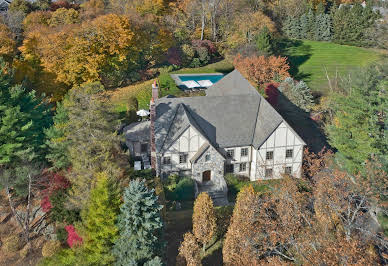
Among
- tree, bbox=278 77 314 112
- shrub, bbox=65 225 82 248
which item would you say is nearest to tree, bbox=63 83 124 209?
shrub, bbox=65 225 82 248

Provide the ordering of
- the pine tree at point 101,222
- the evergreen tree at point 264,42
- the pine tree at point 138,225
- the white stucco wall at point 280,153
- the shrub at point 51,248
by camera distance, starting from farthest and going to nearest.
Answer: the evergreen tree at point 264,42 < the white stucco wall at point 280,153 < the shrub at point 51,248 < the pine tree at point 101,222 < the pine tree at point 138,225

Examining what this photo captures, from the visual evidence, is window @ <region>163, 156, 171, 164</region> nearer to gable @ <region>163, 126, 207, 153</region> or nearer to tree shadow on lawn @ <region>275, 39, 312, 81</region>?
gable @ <region>163, 126, 207, 153</region>

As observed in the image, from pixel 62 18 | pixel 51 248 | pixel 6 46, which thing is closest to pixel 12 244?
pixel 51 248

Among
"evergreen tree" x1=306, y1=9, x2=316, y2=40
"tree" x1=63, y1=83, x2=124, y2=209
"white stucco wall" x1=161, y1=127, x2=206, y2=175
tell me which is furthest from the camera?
"evergreen tree" x1=306, y1=9, x2=316, y2=40

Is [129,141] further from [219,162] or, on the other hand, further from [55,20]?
[55,20]

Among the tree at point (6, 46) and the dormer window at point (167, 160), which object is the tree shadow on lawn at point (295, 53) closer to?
the dormer window at point (167, 160)

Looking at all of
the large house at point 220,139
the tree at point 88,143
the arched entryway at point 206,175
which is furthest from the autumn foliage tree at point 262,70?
the tree at point 88,143

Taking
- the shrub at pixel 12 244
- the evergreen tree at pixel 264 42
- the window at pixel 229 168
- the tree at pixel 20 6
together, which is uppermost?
the tree at pixel 20 6
